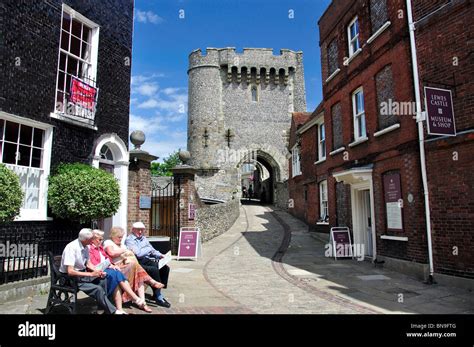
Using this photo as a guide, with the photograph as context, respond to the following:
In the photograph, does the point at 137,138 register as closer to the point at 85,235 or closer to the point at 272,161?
the point at 85,235

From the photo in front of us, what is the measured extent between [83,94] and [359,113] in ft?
29.3

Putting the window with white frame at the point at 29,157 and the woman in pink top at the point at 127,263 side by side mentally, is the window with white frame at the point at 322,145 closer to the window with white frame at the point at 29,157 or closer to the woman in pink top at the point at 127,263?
the window with white frame at the point at 29,157

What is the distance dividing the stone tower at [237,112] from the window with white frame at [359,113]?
69.2 ft

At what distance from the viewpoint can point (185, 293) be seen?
23.8 ft

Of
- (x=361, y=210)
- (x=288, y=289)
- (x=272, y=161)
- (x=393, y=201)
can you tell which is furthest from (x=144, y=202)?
(x=272, y=161)

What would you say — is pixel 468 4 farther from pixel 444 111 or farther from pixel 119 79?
pixel 119 79

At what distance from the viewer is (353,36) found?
13266 millimetres

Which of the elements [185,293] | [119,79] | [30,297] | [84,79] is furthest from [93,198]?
[119,79]

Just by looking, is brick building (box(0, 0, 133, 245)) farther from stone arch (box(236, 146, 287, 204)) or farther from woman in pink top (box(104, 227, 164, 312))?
stone arch (box(236, 146, 287, 204))

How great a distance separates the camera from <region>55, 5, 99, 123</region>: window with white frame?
364 inches

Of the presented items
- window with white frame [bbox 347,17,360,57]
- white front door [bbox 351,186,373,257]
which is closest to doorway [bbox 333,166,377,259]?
white front door [bbox 351,186,373,257]

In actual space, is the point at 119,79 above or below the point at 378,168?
above

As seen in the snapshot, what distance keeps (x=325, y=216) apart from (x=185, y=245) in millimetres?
7398
